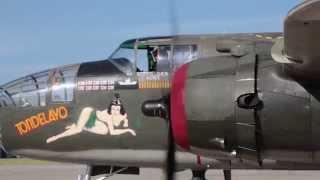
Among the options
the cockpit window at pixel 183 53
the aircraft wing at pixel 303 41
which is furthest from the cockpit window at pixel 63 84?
the aircraft wing at pixel 303 41

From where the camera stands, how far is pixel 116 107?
11531mm

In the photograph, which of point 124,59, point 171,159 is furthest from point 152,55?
point 171,159

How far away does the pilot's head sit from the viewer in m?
11.5

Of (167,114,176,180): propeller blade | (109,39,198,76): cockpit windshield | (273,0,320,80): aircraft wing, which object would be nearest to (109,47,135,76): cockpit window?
(109,39,198,76): cockpit windshield

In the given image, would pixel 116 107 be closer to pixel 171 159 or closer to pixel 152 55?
pixel 152 55

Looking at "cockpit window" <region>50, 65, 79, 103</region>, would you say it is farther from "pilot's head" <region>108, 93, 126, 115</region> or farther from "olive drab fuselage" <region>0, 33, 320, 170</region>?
"pilot's head" <region>108, 93, 126, 115</region>

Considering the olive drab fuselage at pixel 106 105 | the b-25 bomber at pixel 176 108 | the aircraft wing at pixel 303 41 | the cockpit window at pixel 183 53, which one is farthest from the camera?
the cockpit window at pixel 183 53

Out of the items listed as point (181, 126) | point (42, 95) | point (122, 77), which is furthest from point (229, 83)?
point (42, 95)

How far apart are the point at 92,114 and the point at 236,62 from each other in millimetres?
3852

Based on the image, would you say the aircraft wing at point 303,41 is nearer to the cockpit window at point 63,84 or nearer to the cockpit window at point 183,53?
the cockpit window at point 183,53

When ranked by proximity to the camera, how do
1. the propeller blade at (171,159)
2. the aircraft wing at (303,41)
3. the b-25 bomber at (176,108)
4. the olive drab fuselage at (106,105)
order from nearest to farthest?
the aircraft wing at (303,41), the b-25 bomber at (176,108), the propeller blade at (171,159), the olive drab fuselage at (106,105)

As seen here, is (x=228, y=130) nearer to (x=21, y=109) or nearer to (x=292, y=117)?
(x=292, y=117)

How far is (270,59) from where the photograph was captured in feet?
27.4

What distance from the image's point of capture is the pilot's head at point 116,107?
11.5 metres
